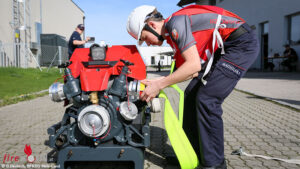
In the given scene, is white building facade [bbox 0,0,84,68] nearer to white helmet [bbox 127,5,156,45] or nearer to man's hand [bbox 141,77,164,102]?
white helmet [bbox 127,5,156,45]

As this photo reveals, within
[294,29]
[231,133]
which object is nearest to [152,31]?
[231,133]

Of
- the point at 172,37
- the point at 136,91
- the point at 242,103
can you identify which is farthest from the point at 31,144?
the point at 242,103

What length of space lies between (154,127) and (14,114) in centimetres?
299

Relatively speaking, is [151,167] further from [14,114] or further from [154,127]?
[14,114]

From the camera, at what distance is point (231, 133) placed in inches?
144

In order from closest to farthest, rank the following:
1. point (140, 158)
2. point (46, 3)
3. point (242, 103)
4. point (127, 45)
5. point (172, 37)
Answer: point (172, 37) → point (140, 158) → point (127, 45) → point (242, 103) → point (46, 3)

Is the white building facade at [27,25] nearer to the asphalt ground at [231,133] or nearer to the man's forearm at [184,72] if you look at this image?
the asphalt ground at [231,133]

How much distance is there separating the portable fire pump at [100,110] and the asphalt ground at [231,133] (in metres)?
0.57

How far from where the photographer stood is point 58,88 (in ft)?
7.17

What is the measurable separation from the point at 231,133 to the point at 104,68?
2.28m

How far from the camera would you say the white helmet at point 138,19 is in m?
2.11
